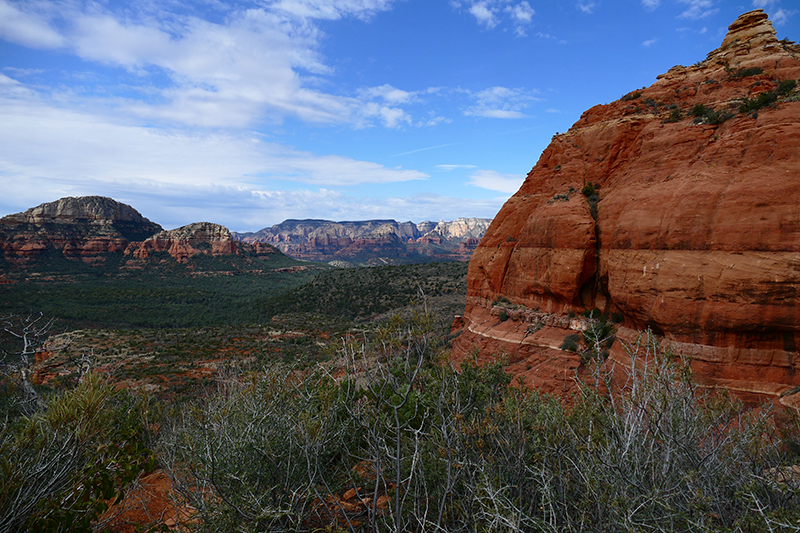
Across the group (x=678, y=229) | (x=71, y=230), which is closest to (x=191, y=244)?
(x=71, y=230)

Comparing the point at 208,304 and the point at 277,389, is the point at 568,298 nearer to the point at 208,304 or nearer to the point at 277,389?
the point at 277,389

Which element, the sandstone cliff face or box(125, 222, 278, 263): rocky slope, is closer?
the sandstone cliff face

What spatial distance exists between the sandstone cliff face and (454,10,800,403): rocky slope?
120m

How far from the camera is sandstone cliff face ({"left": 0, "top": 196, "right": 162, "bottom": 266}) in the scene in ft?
293

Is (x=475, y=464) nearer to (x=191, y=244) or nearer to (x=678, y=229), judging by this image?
(x=678, y=229)

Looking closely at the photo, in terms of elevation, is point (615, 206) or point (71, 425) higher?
point (615, 206)

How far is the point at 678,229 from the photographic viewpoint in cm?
1307

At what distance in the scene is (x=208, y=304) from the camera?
69.4 metres

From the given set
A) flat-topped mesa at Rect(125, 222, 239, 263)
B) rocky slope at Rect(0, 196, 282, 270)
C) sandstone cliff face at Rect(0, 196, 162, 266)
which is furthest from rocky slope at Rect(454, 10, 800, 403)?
sandstone cliff face at Rect(0, 196, 162, 266)

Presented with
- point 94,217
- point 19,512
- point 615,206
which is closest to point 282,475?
point 19,512

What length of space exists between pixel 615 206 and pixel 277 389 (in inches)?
669

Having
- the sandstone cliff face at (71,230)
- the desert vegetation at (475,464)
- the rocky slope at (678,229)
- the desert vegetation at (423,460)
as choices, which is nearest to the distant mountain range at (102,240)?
the sandstone cliff face at (71,230)

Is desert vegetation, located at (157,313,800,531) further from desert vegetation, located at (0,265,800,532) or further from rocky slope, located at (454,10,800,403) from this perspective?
rocky slope, located at (454,10,800,403)

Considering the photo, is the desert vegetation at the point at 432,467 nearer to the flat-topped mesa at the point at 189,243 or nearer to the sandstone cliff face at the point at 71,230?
the flat-topped mesa at the point at 189,243
